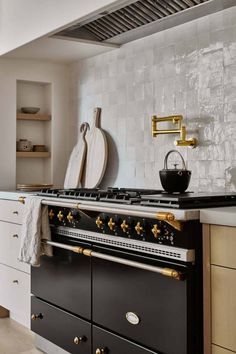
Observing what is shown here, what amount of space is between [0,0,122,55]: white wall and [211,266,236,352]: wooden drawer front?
151cm

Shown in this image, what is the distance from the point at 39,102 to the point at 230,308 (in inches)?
109

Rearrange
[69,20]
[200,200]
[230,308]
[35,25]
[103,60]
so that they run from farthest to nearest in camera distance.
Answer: [103,60]
[35,25]
[69,20]
[200,200]
[230,308]

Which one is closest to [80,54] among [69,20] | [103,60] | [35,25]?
[103,60]

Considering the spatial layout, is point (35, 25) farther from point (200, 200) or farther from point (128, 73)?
point (200, 200)

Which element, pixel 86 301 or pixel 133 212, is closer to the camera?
pixel 133 212

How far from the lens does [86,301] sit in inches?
103

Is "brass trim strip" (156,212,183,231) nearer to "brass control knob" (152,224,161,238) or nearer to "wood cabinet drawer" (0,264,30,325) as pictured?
"brass control knob" (152,224,161,238)

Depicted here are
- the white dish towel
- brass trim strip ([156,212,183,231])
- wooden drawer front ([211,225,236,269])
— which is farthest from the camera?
the white dish towel

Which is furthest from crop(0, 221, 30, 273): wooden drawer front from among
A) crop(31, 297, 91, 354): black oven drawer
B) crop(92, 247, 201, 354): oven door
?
crop(92, 247, 201, 354): oven door

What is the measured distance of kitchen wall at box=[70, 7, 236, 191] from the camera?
270 centimetres

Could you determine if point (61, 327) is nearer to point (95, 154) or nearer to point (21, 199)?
point (21, 199)

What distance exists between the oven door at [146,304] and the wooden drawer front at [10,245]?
0.92 metres

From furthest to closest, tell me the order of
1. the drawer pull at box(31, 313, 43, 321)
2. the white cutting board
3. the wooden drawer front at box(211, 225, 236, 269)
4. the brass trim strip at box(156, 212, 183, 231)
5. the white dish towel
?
the white cutting board, the drawer pull at box(31, 313, 43, 321), the white dish towel, the brass trim strip at box(156, 212, 183, 231), the wooden drawer front at box(211, 225, 236, 269)

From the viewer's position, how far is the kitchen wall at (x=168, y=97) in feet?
8.86
